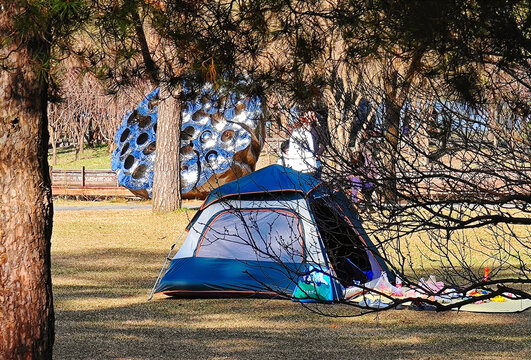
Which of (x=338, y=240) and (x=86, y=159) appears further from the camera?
(x=86, y=159)

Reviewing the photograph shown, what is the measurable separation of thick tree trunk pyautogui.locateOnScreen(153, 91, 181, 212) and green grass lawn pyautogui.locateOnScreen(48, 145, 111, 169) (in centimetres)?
2452

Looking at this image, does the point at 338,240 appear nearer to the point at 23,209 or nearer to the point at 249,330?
the point at 23,209

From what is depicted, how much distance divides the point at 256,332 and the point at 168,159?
40.0 ft

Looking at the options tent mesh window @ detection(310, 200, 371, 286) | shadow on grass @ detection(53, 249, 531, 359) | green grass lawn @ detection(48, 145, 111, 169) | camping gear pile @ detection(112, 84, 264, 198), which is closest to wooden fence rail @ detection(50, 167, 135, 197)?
camping gear pile @ detection(112, 84, 264, 198)

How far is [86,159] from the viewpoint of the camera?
5181cm

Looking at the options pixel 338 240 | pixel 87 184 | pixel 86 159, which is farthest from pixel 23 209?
pixel 86 159

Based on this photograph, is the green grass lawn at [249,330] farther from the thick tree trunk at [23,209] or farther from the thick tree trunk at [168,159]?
the thick tree trunk at [168,159]

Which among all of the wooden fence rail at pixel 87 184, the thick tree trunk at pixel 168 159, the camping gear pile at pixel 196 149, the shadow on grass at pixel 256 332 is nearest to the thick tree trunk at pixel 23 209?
the shadow on grass at pixel 256 332

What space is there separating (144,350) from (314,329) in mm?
1856

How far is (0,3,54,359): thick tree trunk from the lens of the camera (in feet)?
17.4

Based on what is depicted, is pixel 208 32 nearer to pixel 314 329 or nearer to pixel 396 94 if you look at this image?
pixel 396 94

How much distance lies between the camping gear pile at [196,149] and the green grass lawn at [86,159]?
62.9ft

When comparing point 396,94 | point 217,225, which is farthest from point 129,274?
point 396,94

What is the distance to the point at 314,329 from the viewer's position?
845 centimetres
